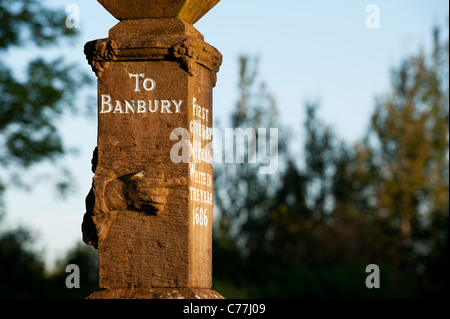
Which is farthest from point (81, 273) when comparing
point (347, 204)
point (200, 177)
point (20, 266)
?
point (200, 177)

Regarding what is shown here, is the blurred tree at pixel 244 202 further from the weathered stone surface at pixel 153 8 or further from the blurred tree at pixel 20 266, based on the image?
the weathered stone surface at pixel 153 8

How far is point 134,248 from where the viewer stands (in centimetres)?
588

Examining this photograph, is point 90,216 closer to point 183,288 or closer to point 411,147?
point 183,288

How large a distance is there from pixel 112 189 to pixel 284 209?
2104cm

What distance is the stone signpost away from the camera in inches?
229

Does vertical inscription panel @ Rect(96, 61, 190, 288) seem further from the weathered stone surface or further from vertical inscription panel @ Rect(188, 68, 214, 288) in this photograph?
the weathered stone surface

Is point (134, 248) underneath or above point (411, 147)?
underneath

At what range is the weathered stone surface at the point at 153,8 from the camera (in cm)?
611

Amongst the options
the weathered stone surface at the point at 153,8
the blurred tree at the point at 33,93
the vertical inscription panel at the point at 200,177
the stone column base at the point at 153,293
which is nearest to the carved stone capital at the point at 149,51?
the vertical inscription panel at the point at 200,177

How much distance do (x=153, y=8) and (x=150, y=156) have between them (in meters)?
1.17

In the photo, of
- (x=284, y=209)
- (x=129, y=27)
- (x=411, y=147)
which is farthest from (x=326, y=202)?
(x=129, y=27)
